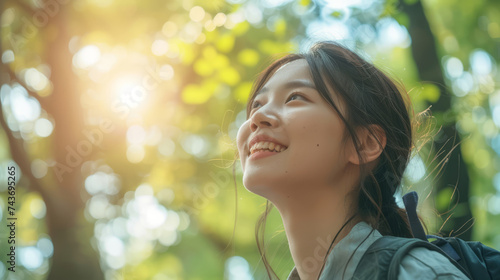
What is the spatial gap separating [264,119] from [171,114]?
17.8 ft

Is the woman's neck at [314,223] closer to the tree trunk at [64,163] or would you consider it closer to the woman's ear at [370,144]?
the woman's ear at [370,144]

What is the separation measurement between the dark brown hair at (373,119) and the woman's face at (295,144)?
5 centimetres

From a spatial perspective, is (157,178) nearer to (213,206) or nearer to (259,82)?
(213,206)

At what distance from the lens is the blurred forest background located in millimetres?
3955

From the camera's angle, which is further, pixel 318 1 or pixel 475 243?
pixel 318 1

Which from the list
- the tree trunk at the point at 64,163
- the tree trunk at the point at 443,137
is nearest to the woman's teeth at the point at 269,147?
the tree trunk at the point at 443,137

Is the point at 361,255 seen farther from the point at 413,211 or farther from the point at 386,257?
the point at 413,211

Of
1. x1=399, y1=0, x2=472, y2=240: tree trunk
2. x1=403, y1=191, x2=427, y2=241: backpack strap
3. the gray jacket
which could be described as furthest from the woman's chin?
x1=399, y1=0, x2=472, y2=240: tree trunk

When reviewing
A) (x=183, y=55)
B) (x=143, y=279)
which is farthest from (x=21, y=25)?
(x=143, y=279)

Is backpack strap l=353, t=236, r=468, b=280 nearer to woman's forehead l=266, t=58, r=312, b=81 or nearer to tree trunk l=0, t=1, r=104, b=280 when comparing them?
woman's forehead l=266, t=58, r=312, b=81

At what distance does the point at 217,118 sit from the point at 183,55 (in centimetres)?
121

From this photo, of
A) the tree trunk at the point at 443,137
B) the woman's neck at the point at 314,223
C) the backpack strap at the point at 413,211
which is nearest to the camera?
the backpack strap at the point at 413,211

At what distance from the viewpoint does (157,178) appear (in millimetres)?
7336

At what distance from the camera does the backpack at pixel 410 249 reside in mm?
1423
